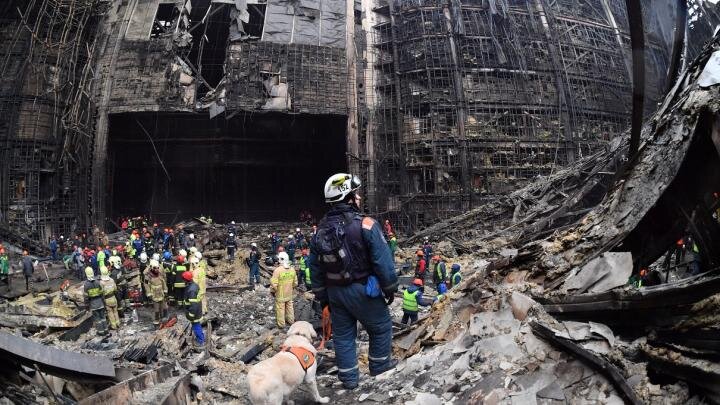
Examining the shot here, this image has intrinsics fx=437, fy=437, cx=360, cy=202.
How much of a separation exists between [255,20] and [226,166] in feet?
28.7

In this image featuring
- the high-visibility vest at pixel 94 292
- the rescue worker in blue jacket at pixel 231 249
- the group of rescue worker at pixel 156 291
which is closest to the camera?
the group of rescue worker at pixel 156 291

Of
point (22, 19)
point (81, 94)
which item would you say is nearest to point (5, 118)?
point (81, 94)

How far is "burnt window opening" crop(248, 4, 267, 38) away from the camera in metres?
24.1

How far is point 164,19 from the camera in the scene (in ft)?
80.1

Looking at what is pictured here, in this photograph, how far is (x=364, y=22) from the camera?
2436 cm

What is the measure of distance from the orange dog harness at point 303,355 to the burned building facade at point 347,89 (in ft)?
59.7

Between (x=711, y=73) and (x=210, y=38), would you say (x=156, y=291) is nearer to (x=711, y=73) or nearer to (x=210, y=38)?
(x=711, y=73)

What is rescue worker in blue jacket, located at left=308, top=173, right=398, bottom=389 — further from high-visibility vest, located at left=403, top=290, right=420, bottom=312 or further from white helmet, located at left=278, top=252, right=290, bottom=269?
white helmet, located at left=278, top=252, right=290, bottom=269

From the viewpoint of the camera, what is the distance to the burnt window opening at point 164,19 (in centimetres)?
2361

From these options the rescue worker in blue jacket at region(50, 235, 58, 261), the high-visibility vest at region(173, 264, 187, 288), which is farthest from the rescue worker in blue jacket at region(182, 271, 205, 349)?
the rescue worker in blue jacket at region(50, 235, 58, 261)

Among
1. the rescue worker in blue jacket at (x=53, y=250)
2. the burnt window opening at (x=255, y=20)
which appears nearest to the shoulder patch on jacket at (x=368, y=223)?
the rescue worker in blue jacket at (x=53, y=250)

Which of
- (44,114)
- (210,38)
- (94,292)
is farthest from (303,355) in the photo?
(210,38)

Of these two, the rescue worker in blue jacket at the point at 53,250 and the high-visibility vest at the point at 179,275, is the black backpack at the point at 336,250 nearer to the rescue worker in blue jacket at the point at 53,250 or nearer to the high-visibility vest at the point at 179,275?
the high-visibility vest at the point at 179,275

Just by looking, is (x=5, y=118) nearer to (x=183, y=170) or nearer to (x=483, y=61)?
(x=183, y=170)
